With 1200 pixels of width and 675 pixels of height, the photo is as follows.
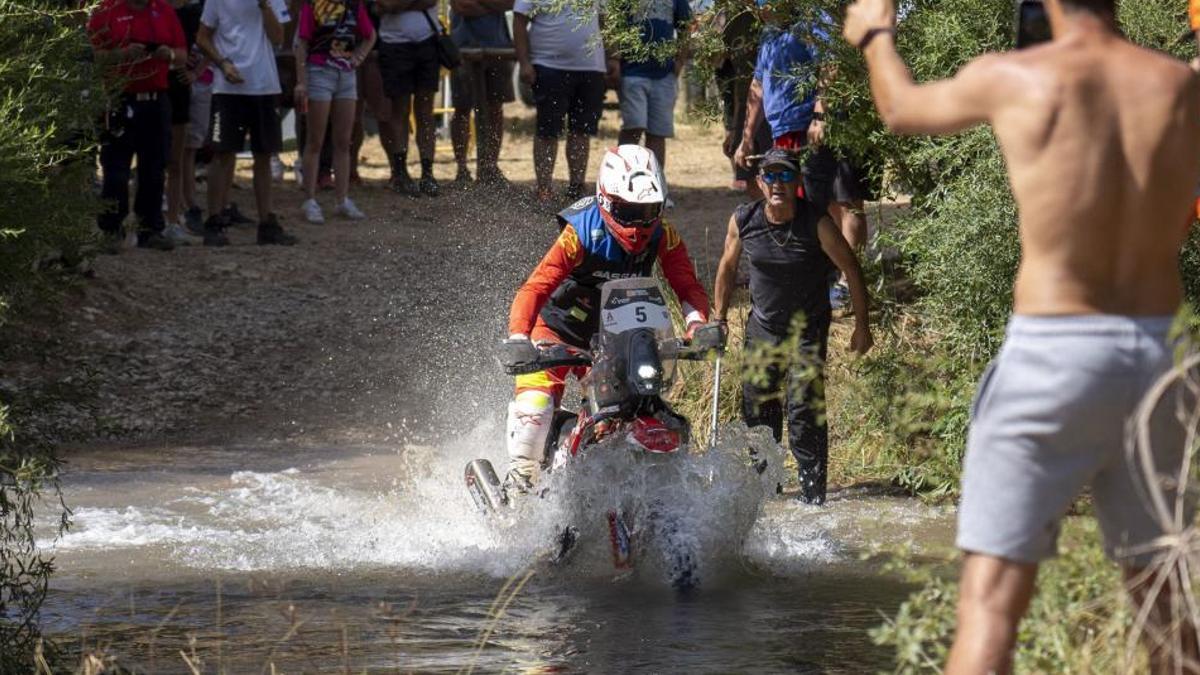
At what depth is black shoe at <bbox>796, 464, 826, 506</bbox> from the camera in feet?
32.6

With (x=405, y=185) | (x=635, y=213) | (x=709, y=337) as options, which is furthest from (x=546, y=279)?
(x=405, y=185)

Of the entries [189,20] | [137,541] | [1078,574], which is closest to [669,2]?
[189,20]

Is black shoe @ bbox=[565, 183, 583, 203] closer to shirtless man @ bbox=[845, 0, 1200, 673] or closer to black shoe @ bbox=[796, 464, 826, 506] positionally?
black shoe @ bbox=[796, 464, 826, 506]

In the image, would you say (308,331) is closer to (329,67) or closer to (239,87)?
(239,87)

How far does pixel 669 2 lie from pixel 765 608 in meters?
7.12

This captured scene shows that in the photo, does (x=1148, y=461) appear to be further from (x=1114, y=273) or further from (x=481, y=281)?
(x=481, y=281)

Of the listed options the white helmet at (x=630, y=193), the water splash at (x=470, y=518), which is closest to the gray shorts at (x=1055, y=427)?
the water splash at (x=470, y=518)

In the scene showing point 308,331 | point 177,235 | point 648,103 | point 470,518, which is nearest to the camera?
point 470,518

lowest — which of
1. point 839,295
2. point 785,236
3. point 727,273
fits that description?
point 839,295

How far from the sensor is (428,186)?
1755 centimetres

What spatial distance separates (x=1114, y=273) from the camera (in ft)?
13.8

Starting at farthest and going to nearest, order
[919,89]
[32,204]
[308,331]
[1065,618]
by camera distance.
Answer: [308,331], [32,204], [1065,618], [919,89]

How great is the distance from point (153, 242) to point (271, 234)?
1032 millimetres

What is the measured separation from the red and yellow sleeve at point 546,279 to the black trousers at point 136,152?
227 inches
